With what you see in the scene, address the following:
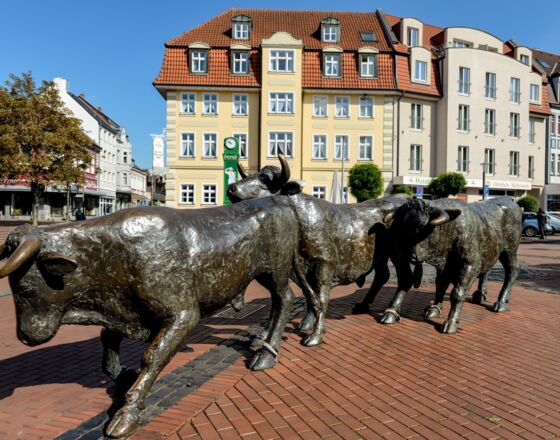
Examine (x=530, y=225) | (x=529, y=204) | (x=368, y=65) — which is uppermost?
(x=368, y=65)

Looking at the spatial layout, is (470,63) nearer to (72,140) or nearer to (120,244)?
(72,140)

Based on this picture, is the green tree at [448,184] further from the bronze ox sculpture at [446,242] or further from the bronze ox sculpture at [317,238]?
the bronze ox sculpture at [317,238]

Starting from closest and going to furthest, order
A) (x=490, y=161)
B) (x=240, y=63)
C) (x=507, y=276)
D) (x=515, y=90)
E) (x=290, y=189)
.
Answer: (x=290, y=189) < (x=507, y=276) < (x=240, y=63) < (x=490, y=161) < (x=515, y=90)

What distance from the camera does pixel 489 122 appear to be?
111 feet

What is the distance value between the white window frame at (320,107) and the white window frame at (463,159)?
423 inches

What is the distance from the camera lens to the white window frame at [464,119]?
106 feet

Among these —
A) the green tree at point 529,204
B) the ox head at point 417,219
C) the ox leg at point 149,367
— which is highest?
the green tree at point 529,204

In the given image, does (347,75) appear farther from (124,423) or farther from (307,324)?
(124,423)

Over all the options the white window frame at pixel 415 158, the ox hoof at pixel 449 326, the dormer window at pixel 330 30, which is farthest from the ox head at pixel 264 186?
the white window frame at pixel 415 158

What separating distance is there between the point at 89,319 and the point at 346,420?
1.86 meters

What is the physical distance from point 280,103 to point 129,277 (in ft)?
89.4

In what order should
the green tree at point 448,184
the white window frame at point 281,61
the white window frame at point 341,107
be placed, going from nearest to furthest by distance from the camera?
the green tree at point 448,184, the white window frame at point 281,61, the white window frame at point 341,107

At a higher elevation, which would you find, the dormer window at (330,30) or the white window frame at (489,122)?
the dormer window at (330,30)

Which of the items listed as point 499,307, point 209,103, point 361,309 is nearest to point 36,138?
point 209,103
